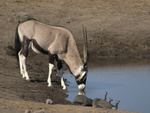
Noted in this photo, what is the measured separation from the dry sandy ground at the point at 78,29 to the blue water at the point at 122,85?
35.3 inches

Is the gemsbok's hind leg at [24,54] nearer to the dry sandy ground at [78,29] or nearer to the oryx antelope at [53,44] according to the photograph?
the oryx antelope at [53,44]

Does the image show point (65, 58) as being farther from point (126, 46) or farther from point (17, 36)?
point (126, 46)

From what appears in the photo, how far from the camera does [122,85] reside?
11914mm

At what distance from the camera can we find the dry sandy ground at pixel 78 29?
10.8 metres

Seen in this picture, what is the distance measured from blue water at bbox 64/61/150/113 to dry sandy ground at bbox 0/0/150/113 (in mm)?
895

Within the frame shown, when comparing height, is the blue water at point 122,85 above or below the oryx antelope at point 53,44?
below

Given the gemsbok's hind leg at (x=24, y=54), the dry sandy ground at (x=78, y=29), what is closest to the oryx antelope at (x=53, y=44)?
the gemsbok's hind leg at (x=24, y=54)

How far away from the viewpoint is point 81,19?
21.4 m

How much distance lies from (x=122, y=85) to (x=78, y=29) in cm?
832

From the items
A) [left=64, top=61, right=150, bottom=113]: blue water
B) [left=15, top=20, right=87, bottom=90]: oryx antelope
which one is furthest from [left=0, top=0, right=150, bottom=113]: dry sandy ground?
[left=64, top=61, right=150, bottom=113]: blue water

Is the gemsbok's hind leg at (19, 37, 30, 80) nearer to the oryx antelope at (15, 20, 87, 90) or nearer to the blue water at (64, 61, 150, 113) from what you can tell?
the oryx antelope at (15, 20, 87, 90)

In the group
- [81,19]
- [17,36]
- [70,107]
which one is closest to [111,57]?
[81,19]

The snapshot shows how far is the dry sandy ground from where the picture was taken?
35.6ft

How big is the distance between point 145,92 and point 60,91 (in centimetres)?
239
